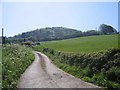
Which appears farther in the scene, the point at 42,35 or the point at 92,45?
the point at 42,35

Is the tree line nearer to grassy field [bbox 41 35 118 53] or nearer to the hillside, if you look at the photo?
the hillside

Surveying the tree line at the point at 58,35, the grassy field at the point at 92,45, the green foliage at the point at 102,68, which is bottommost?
the green foliage at the point at 102,68

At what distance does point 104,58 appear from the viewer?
52.2 ft

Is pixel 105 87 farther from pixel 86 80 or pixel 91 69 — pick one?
pixel 91 69

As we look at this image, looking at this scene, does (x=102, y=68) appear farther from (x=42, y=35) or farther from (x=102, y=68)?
(x=42, y=35)

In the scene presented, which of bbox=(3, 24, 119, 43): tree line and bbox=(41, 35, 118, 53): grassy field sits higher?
bbox=(3, 24, 119, 43): tree line

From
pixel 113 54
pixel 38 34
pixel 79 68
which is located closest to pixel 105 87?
pixel 113 54

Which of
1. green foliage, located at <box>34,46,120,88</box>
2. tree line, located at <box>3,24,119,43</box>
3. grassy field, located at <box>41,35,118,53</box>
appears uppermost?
tree line, located at <box>3,24,119,43</box>

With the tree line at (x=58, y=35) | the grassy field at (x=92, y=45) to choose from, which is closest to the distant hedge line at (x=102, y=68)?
the grassy field at (x=92, y=45)

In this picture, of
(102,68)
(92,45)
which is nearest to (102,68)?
(102,68)

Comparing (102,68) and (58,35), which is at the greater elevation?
(58,35)

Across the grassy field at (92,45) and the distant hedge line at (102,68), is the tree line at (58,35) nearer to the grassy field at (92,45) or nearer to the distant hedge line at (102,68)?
the grassy field at (92,45)

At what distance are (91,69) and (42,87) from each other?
14.0 feet

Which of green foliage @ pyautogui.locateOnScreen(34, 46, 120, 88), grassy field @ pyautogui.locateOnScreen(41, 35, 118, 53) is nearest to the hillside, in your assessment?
grassy field @ pyautogui.locateOnScreen(41, 35, 118, 53)
